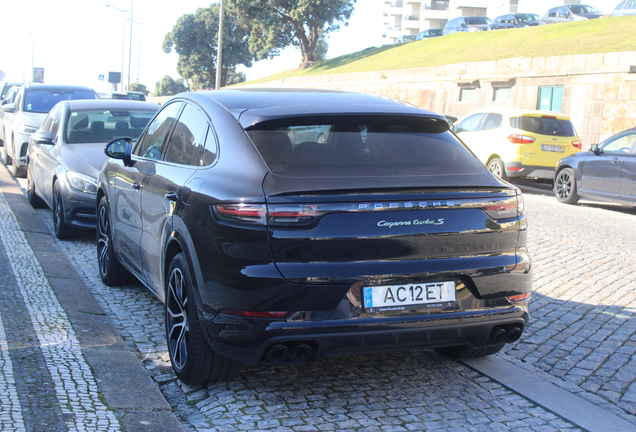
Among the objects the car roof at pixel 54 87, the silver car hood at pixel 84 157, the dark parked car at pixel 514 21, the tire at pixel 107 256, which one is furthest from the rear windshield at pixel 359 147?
the dark parked car at pixel 514 21

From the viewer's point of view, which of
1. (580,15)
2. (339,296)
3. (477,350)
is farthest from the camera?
(580,15)

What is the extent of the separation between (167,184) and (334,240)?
1412 mm

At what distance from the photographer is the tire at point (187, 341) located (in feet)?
11.8

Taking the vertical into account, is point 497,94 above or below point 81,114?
above

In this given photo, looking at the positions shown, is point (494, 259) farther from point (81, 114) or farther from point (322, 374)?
point (81, 114)

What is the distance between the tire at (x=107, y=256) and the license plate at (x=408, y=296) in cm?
324

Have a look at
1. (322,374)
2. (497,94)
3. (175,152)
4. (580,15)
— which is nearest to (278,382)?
(322,374)

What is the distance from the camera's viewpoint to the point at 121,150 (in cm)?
546

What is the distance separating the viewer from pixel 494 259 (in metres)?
3.45

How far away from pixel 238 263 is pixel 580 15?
5331 cm

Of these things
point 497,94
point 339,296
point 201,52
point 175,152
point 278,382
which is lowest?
point 278,382

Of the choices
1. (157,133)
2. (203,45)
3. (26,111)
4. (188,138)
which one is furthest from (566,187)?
(203,45)

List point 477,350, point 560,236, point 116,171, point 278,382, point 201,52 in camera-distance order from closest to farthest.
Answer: point 278,382
point 477,350
point 116,171
point 560,236
point 201,52

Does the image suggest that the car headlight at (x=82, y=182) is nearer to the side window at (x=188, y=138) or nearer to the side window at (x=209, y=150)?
the side window at (x=188, y=138)
